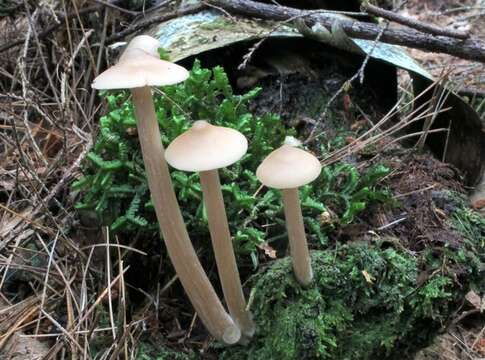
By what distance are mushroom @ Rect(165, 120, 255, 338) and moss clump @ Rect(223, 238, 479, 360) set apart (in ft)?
0.72

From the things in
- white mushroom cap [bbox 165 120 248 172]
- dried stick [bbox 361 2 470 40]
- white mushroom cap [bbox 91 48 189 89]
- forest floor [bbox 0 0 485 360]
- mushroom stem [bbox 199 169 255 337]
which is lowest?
forest floor [bbox 0 0 485 360]

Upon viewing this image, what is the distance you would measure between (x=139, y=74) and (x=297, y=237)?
77 centimetres

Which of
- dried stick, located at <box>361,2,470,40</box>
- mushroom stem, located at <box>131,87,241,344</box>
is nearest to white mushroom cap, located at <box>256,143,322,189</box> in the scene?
mushroom stem, located at <box>131,87,241,344</box>

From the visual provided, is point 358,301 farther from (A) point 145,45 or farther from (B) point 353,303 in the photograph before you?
(A) point 145,45

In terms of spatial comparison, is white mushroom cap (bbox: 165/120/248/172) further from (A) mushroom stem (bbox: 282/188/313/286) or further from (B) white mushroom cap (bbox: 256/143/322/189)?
(A) mushroom stem (bbox: 282/188/313/286)

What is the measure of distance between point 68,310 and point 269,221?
0.93 metres

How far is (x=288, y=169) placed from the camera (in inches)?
61.5

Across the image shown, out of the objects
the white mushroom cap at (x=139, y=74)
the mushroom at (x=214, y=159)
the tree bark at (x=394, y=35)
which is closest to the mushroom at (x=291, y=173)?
the mushroom at (x=214, y=159)

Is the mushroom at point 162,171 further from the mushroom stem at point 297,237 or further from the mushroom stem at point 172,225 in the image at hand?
the mushroom stem at point 297,237

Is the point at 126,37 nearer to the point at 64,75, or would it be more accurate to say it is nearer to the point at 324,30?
the point at 64,75

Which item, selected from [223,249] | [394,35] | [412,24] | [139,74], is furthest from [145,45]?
[394,35]

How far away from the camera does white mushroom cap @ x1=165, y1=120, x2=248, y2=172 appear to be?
1448 mm

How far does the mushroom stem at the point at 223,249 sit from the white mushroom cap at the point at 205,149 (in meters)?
0.16

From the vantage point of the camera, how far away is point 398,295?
2004 millimetres
